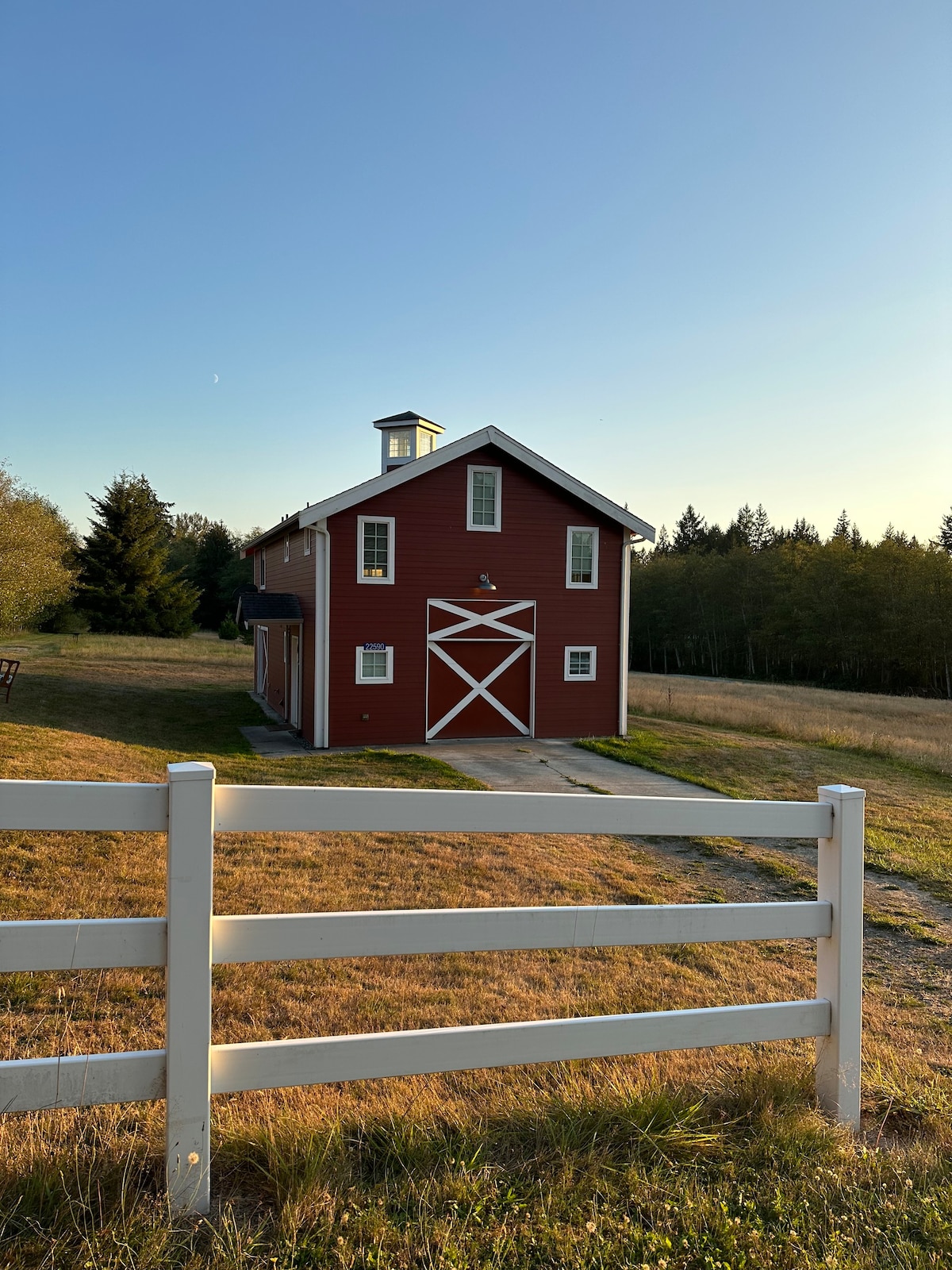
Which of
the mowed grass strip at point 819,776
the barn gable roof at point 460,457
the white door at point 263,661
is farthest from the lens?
the white door at point 263,661

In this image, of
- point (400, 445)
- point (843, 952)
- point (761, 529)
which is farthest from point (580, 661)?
point (761, 529)

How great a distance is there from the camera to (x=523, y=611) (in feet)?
62.1

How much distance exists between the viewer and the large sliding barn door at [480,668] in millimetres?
18188

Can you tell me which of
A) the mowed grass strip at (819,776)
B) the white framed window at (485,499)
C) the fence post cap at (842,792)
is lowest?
the mowed grass strip at (819,776)

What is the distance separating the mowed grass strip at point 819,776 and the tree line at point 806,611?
1418 inches

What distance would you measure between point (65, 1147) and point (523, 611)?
16922mm

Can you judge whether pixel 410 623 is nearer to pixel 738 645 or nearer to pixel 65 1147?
pixel 65 1147

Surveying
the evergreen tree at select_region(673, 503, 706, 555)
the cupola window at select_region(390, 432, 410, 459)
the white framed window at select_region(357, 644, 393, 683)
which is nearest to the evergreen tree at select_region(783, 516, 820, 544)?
the evergreen tree at select_region(673, 503, 706, 555)

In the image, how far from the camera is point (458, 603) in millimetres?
18281

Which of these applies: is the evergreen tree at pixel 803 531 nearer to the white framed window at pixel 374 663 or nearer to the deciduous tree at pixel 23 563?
the deciduous tree at pixel 23 563

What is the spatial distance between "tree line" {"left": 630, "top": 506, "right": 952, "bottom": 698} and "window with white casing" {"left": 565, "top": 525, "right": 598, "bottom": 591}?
3883cm

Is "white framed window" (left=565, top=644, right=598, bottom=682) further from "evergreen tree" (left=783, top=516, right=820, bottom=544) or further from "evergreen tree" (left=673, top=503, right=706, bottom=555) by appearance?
"evergreen tree" (left=673, top=503, right=706, bottom=555)

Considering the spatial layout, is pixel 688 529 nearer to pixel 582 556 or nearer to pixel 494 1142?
pixel 582 556

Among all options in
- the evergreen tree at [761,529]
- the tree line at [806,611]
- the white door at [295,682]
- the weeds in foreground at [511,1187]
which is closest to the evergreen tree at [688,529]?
the evergreen tree at [761,529]
